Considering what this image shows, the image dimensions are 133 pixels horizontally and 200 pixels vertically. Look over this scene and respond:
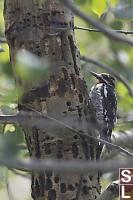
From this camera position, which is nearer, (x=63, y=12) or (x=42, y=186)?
(x=42, y=186)

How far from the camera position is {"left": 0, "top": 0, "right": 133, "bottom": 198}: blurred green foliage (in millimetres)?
1144

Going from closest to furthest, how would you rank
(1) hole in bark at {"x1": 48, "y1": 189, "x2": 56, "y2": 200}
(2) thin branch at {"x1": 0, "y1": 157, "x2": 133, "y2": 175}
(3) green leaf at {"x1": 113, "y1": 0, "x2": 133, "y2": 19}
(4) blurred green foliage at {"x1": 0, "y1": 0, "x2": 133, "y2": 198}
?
(2) thin branch at {"x1": 0, "y1": 157, "x2": 133, "y2": 175}
(4) blurred green foliage at {"x1": 0, "y1": 0, "x2": 133, "y2": 198}
(3) green leaf at {"x1": 113, "y1": 0, "x2": 133, "y2": 19}
(1) hole in bark at {"x1": 48, "y1": 189, "x2": 56, "y2": 200}

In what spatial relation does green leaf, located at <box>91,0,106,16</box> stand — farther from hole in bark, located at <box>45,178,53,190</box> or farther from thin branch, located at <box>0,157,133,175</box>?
thin branch, located at <box>0,157,133,175</box>

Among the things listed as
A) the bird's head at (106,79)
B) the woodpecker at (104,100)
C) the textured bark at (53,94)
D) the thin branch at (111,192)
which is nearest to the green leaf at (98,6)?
the textured bark at (53,94)

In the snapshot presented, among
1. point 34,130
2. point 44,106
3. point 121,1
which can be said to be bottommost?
point 34,130

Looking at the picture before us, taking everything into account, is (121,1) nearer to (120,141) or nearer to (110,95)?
(120,141)

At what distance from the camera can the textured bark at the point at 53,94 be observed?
2465 mm

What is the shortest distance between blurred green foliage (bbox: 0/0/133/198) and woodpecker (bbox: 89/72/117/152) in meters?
0.13

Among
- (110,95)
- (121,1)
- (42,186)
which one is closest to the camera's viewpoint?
(121,1)

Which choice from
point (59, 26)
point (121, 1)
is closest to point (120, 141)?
point (59, 26)

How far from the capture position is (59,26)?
8.76 ft

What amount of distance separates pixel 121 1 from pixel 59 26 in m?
0.68

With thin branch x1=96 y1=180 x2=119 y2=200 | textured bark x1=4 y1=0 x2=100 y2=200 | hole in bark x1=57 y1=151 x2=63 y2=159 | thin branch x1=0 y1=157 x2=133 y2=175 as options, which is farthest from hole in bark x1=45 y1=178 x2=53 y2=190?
thin branch x1=0 y1=157 x2=133 y2=175

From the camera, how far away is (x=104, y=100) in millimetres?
4402
